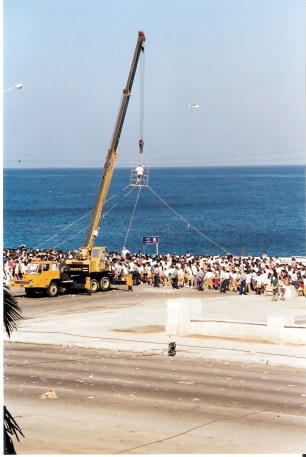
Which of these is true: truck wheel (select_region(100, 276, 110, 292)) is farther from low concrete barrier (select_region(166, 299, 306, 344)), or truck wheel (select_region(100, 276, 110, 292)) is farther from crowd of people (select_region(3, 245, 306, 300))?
low concrete barrier (select_region(166, 299, 306, 344))

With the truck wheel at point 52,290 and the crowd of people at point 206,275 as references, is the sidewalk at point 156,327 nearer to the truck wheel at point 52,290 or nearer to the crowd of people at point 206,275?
the crowd of people at point 206,275

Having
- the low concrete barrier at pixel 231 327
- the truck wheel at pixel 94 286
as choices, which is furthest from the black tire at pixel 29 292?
the low concrete barrier at pixel 231 327

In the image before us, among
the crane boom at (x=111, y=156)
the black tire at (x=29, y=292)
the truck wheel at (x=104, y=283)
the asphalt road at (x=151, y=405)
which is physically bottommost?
the asphalt road at (x=151, y=405)

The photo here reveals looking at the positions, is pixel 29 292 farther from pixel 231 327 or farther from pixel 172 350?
pixel 172 350

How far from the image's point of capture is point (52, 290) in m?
45.9

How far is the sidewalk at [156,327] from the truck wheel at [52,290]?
7.39 feet

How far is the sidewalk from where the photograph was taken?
29.1m

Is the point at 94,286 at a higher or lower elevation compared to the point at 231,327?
higher

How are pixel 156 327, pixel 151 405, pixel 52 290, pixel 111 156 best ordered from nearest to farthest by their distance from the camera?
pixel 151 405, pixel 156 327, pixel 52 290, pixel 111 156

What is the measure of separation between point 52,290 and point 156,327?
11793 millimetres

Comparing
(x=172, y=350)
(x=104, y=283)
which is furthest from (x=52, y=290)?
(x=172, y=350)

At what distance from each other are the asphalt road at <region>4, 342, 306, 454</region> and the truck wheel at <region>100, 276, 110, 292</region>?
A: 729 inches

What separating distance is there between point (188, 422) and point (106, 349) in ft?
36.6

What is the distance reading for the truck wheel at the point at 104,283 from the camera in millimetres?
47875
